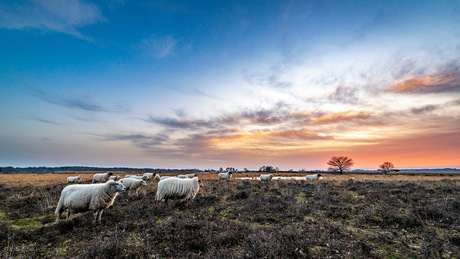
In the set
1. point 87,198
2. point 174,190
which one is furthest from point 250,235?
point 87,198

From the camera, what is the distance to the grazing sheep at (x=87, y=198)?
351 inches

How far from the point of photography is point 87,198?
9078 mm

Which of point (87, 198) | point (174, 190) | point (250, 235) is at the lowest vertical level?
point (250, 235)

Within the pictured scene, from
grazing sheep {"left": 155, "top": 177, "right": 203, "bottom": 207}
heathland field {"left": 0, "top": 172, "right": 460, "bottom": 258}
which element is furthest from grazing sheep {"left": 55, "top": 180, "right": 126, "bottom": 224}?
grazing sheep {"left": 155, "top": 177, "right": 203, "bottom": 207}

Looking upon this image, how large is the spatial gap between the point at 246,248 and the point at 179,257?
6.76 ft

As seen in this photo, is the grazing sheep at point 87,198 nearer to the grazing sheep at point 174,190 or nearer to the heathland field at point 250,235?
the heathland field at point 250,235

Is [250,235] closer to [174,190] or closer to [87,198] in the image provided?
[174,190]

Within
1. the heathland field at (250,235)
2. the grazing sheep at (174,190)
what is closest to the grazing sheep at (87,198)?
the heathland field at (250,235)

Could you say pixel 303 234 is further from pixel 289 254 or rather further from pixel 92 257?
pixel 92 257

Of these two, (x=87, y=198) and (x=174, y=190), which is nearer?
(x=87, y=198)

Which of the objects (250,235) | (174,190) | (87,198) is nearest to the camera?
(250,235)

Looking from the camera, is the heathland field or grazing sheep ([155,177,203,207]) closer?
the heathland field

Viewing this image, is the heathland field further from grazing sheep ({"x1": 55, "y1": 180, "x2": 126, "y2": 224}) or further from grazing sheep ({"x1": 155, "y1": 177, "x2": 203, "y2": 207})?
grazing sheep ({"x1": 155, "y1": 177, "x2": 203, "y2": 207})

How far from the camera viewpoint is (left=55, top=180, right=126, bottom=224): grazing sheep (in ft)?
29.2
